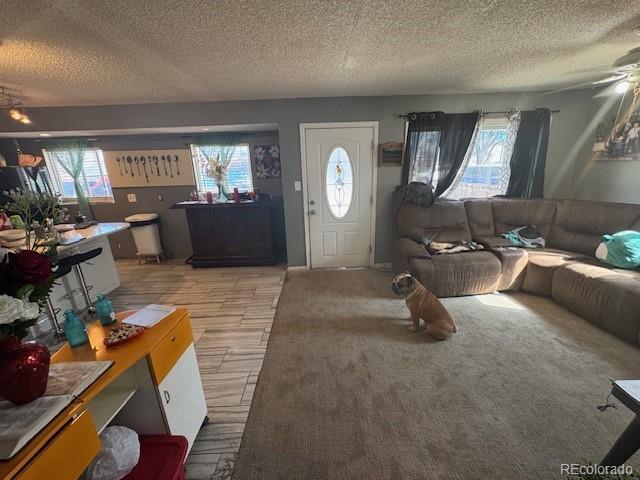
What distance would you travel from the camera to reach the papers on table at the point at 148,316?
4.06ft

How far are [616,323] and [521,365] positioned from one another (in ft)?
3.31

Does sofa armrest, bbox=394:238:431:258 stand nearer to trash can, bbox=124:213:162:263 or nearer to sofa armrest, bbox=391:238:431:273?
sofa armrest, bbox=391:238:431:273

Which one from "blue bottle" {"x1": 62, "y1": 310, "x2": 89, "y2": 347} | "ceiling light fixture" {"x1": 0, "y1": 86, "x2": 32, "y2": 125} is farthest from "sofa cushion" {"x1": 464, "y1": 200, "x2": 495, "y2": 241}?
"ceiling light fixture" {"x1": 0, "y1": 86, "x2": 32, "y2": 125}

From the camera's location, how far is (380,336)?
225 cm

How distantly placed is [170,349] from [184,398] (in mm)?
316

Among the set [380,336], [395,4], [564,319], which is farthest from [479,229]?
[395,4]

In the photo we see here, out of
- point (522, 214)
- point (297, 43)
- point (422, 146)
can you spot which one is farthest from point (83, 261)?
point (522, 214)

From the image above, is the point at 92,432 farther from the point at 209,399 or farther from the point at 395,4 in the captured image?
the point at 395,4

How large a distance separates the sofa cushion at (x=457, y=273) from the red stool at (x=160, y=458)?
2432 mm

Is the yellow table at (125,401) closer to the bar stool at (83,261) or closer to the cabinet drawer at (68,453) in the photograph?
the cabinet drawer at (68,453)

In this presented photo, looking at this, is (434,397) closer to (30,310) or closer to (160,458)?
(160,458)

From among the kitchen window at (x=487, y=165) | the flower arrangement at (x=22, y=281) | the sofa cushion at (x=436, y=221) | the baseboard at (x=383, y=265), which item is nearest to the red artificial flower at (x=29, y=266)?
the flower arrangement at (x=22, y=281)

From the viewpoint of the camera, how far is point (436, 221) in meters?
3.26

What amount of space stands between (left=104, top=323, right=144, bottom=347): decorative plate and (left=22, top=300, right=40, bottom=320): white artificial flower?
14.7 inches
